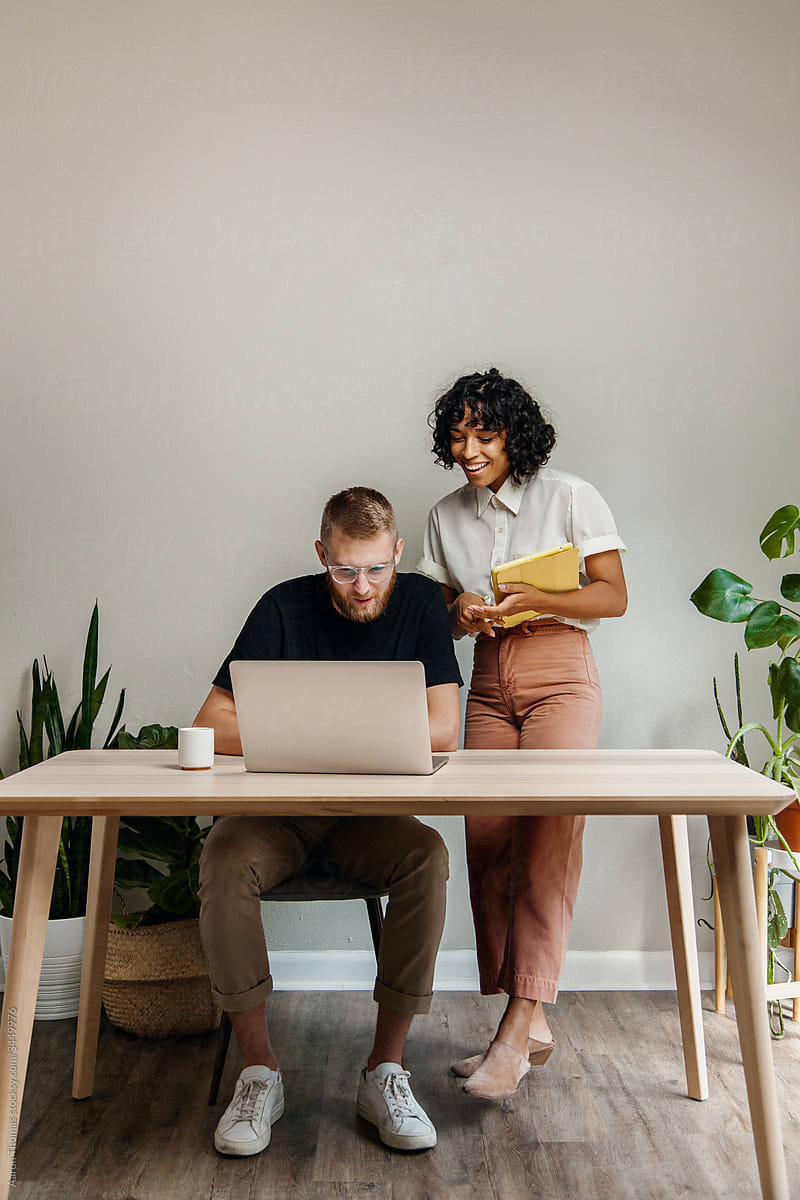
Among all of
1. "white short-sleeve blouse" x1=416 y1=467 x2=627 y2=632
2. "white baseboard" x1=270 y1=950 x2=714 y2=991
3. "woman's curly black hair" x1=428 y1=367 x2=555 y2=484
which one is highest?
"woman's curly black hair" x1=428 y1=367 x2=555 y2=484

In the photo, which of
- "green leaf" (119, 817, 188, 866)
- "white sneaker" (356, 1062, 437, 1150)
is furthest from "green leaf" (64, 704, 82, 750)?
"white sneaker" (356, 1062, 437, 1150)

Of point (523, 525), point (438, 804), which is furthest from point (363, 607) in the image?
point (438, 804)

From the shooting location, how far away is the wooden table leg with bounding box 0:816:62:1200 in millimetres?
1715

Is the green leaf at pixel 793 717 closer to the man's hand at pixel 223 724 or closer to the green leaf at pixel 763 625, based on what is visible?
the green leaf at pixel 763 625

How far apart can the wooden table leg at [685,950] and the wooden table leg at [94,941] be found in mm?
1220

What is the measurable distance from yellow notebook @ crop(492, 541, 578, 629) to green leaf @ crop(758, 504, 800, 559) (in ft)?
1.84

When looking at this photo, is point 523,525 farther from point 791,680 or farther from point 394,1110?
point 394,1110

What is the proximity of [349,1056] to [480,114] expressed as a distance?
267 centimetres

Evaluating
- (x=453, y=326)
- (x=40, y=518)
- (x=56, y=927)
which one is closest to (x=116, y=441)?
(x=40, y=518)

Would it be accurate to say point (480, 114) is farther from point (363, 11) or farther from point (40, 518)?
point (40, 518)

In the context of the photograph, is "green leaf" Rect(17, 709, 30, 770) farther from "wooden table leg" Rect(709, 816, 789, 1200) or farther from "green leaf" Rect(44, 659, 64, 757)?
"wooden table leg" Rect(709, 816, 789, 1200)

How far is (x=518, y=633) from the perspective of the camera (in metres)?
2.61

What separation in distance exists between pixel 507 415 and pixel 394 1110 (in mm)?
1614

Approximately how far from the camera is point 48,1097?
2.27 m
